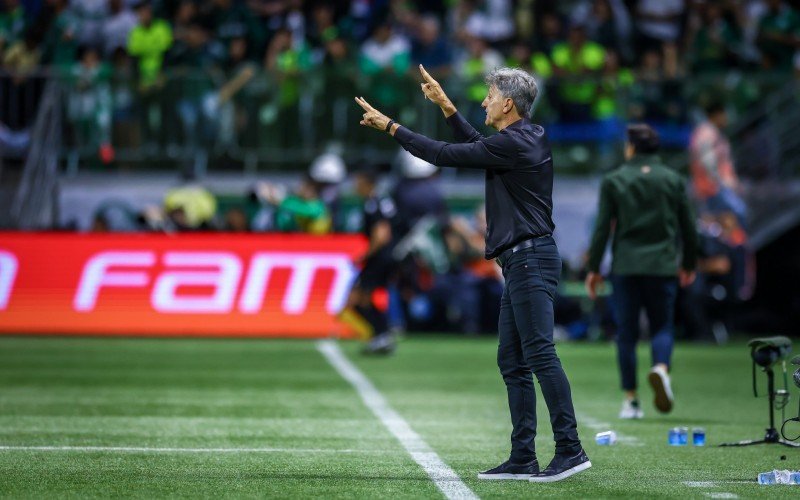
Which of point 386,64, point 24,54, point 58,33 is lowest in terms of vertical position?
point 386,64

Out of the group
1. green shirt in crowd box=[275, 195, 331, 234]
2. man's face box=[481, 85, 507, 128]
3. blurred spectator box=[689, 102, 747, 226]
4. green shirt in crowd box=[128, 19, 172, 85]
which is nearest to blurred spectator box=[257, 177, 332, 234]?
green shirt in crowd box=[275, 195, 331, 234]

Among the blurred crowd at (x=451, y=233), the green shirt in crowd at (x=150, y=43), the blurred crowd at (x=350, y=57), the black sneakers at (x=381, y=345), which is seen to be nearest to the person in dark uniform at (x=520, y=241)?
the black sneakers at (x=381, y=345)

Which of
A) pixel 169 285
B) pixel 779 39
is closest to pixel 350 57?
pixel 169 285

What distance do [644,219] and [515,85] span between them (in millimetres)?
A: 3808

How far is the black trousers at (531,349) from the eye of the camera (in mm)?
8227

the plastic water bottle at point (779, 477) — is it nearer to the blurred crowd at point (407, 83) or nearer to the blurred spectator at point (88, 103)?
the blurred crowd at point (407, 83)

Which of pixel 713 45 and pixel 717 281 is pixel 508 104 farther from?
pixel 713 45

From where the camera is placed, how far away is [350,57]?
24125 mm

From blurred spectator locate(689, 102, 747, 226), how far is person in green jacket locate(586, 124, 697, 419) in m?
10.2

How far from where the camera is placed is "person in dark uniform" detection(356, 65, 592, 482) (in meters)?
8.22

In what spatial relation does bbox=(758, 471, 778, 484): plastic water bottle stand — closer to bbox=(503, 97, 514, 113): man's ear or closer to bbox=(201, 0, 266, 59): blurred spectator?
bbox=(503, 97, 514, 113): man's ear

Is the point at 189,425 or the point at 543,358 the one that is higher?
the point at 543,358

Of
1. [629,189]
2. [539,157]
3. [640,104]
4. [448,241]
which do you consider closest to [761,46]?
[640,104]

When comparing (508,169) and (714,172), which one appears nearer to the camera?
(508,169)
